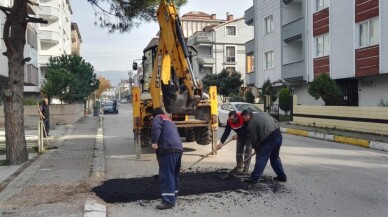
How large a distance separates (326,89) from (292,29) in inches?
375

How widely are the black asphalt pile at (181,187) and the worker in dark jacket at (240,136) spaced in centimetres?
65

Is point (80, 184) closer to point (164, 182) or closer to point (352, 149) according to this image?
point (164, 182)

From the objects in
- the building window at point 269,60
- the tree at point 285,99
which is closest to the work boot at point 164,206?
the tree at point 285,99

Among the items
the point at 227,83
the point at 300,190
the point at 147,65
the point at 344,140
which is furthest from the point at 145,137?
the point at 227,83

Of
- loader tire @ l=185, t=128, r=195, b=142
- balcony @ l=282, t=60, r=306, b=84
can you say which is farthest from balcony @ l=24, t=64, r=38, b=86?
balcony @ l=282, t=60, r=306, b=84

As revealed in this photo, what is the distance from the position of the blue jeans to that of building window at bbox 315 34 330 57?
61.4 feet

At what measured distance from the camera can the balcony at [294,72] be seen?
1144 inches

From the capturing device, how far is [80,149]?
49.3 feet

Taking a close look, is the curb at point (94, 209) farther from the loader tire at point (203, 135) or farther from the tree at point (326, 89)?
the tree at point (326, 89)

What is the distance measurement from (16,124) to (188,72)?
4583mm

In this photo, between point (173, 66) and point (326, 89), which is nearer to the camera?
point (173, 66)

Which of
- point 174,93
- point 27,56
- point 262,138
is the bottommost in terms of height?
point 262,138

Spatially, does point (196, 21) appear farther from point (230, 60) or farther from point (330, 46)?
point (330, 46)

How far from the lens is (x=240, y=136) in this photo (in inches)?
380
